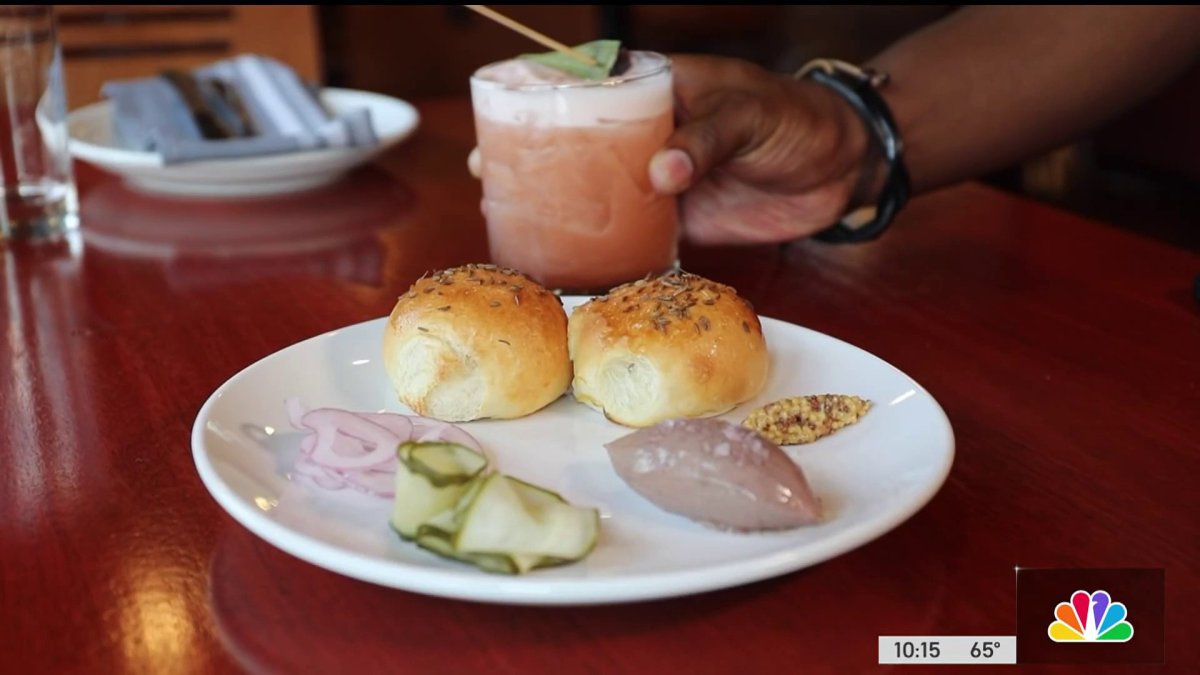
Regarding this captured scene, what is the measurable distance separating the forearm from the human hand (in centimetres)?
16

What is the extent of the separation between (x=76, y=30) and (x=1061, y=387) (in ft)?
10.4

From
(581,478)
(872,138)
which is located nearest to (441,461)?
(581,478)

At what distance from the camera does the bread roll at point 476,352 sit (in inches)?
37.3

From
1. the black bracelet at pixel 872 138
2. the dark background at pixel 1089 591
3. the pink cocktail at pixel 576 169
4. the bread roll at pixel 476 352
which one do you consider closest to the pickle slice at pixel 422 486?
the bread roll at pixel 476 352

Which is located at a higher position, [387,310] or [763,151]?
[763,151]

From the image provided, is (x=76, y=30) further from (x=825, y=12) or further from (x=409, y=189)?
(x=825, y=12)

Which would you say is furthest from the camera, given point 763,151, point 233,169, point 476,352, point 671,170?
point 233,169

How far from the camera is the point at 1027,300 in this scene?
128cm

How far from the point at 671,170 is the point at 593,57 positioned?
0.14 metres

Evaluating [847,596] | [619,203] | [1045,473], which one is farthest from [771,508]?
[619,203]

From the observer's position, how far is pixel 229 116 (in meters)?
1.82

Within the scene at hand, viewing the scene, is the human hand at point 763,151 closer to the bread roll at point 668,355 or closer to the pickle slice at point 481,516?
the bread roll at point 668,355

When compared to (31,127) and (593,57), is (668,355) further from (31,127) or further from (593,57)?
(31,127)

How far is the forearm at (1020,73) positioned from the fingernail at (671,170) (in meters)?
0.52
